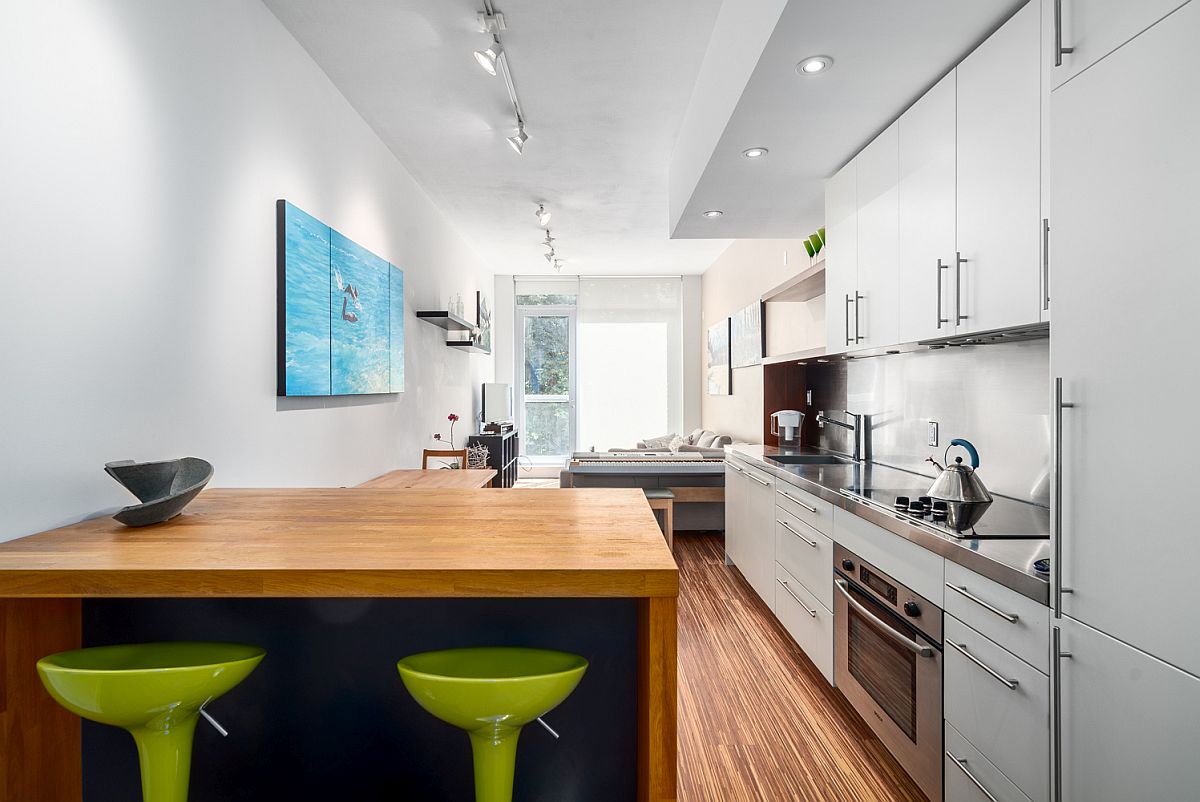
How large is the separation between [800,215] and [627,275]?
5.40m

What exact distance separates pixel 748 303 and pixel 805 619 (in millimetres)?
3971

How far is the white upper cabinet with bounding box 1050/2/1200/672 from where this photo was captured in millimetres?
1070

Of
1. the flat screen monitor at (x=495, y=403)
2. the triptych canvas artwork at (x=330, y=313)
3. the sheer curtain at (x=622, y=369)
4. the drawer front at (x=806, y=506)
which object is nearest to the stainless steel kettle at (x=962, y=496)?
the drawer front at (x=806, y=506)

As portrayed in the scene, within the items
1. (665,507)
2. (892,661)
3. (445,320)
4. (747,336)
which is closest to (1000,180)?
(892,661)

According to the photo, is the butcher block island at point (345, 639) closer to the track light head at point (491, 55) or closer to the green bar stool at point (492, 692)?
the green bar stool at point (492, 692)

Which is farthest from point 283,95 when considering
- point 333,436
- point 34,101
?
point 333,436

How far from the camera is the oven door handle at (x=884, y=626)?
1882mm

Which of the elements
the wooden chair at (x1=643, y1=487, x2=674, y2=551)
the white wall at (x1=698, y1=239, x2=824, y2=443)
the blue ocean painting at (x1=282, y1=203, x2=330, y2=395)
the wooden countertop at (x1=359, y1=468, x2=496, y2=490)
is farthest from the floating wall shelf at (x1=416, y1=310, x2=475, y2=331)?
the white wall at (x1=698, y1=239, x2=824, y2=443)

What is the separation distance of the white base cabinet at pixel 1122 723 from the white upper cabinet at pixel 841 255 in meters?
1.84

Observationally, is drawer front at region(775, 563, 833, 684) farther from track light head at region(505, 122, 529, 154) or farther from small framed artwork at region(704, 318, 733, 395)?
small framed artwork at region(704, 318, 733, 395)

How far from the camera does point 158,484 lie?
173 cm

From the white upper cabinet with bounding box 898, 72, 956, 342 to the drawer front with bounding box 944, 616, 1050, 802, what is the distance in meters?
1.04

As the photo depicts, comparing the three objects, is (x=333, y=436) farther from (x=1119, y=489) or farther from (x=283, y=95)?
(x=1119, y=489)

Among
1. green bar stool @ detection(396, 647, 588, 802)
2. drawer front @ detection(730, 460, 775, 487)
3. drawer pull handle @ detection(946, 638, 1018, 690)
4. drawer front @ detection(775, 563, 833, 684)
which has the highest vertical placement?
drawer front @ detection(730, 460, 775, 487)
